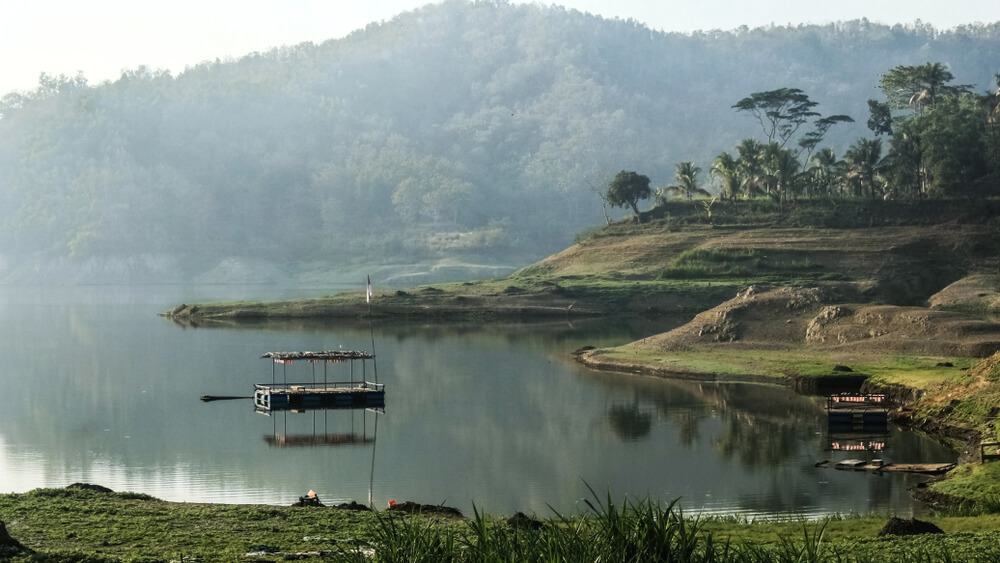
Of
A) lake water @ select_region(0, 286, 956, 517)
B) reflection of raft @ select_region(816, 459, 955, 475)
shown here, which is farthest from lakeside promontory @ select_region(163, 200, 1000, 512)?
reflection of raft @ select_region(816, 459, 955, 475)

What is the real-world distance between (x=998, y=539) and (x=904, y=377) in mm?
31502

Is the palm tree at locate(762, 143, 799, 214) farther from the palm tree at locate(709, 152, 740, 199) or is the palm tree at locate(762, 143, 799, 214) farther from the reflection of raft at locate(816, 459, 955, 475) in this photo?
the reflection of raft at locate(816, 459, 955, 475)

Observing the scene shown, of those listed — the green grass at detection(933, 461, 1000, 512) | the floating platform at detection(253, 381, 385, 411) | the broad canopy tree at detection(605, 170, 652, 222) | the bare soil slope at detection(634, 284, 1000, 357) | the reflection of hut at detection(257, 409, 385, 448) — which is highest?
the broad canopy tree at detection(605, 170, 652, 222)

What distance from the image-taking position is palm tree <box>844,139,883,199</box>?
414 feet

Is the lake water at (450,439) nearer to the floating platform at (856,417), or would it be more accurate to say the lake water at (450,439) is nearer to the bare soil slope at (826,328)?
the floating platform at (856,417)

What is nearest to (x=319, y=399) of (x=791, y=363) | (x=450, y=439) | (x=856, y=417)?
(x=450, y=439)

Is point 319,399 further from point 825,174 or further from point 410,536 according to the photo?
point 825,174

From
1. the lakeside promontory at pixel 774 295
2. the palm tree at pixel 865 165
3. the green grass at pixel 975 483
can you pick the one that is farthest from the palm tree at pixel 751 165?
the green grass at pixel 975 483

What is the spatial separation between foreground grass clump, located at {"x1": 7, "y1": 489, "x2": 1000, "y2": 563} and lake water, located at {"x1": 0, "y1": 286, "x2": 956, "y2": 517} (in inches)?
184

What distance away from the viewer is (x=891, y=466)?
117ft

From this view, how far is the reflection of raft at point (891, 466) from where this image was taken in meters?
34.3

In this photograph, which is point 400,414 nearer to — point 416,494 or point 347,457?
point 347,457

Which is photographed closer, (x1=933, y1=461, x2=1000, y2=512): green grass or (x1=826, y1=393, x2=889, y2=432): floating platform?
(x1=933, y1=461, x2=1000, y2=512): green grass

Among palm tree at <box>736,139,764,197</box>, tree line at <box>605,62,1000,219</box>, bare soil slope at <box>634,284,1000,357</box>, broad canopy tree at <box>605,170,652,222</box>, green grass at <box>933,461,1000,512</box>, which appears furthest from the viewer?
broad canopy tree at <box>605,170,652,222</box>
